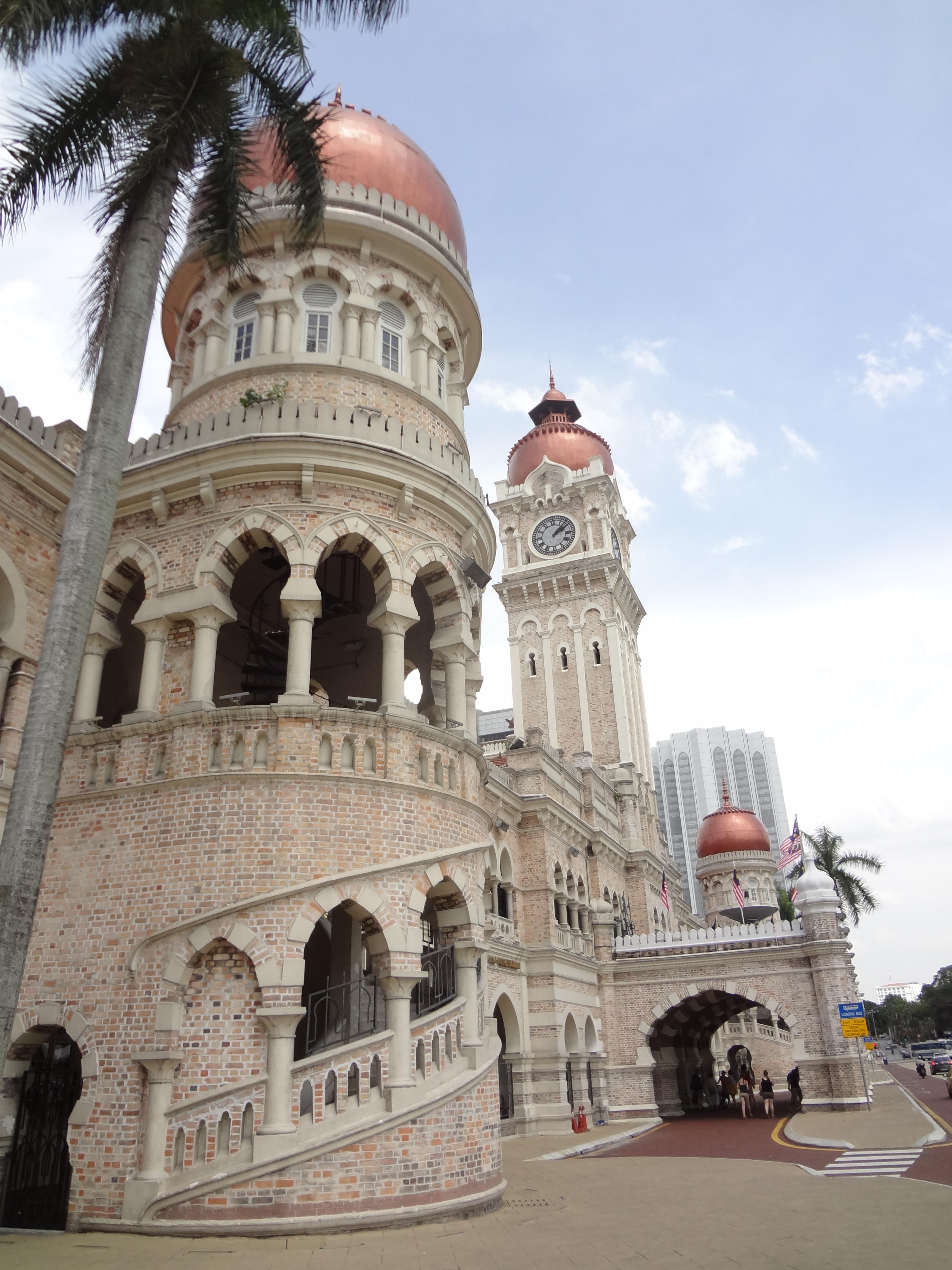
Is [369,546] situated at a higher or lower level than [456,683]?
higher

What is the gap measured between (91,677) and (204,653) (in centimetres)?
198

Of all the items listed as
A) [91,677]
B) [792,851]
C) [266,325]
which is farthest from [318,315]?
[792,851]

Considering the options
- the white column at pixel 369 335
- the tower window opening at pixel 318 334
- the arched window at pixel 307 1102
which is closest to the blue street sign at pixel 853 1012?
the arched window at pixel 307 1102

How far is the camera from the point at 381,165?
17.1 m

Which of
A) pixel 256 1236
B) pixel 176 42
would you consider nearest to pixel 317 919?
pixel 256 1236

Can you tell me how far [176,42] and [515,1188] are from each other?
1555cm

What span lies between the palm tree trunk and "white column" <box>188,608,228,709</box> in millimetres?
4187

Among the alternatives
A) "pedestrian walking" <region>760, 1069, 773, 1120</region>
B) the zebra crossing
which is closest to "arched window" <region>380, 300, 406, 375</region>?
the zebra crossing

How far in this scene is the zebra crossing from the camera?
570 inches

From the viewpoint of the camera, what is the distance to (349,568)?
18859 millimetres

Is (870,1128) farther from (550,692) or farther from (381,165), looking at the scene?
(550,692)

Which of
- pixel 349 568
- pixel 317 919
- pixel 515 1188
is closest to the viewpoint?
pixel 317 919

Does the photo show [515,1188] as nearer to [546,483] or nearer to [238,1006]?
[238,1006]

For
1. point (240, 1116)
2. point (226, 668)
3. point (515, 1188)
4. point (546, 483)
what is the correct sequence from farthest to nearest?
1. point (546, 483)
2. point (226, 668)
3. point (515, 1188)
4. point (240, 1116)
